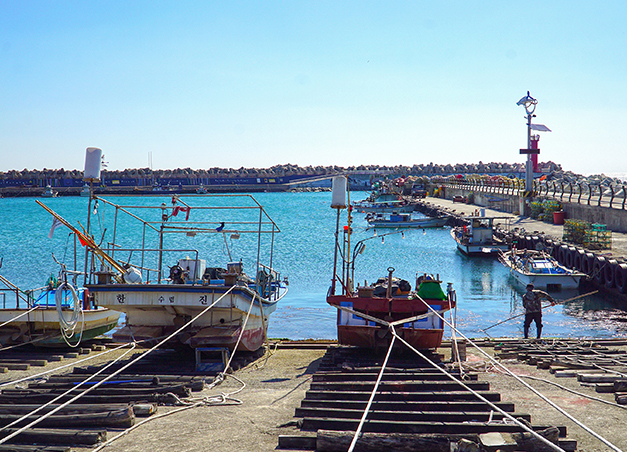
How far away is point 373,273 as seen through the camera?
1356 inches

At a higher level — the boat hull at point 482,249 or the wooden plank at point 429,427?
the boat hull at point 482,249

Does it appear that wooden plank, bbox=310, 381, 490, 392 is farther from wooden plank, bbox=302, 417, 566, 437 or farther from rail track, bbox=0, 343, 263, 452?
rail track, bbox=0, 343, 263, 452

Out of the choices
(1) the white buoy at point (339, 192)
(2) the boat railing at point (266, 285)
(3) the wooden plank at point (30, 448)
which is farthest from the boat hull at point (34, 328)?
(3) the wooden plank at point (30, 448)

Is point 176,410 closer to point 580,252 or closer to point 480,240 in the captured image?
point 580,252

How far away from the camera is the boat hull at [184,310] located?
1211cm

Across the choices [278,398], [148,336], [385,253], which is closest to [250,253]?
[385,253]

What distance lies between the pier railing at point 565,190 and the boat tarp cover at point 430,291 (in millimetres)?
26888

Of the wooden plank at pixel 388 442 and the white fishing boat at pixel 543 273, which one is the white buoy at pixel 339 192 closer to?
the wooden plank at pixel 388 442

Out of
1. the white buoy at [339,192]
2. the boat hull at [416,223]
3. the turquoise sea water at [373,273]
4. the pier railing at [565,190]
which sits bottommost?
the turquoise sea water at [373,273]

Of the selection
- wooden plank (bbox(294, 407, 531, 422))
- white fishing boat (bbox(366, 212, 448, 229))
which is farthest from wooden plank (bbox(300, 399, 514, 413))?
white fishing boat (bbox(366, 212, 448, 229))

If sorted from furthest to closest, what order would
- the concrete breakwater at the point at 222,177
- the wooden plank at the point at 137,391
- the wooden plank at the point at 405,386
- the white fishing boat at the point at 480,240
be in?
the concrete breakwater at the point at 222,177 < the white fishing boat at the point at 480,240 < the wooden plank at the point at 137,391 < the wooden plank at the point at 405,386

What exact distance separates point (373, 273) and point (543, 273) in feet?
33.9

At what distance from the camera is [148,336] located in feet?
42.4

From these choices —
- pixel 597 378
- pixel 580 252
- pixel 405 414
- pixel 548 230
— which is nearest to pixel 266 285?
pixel 405 414
